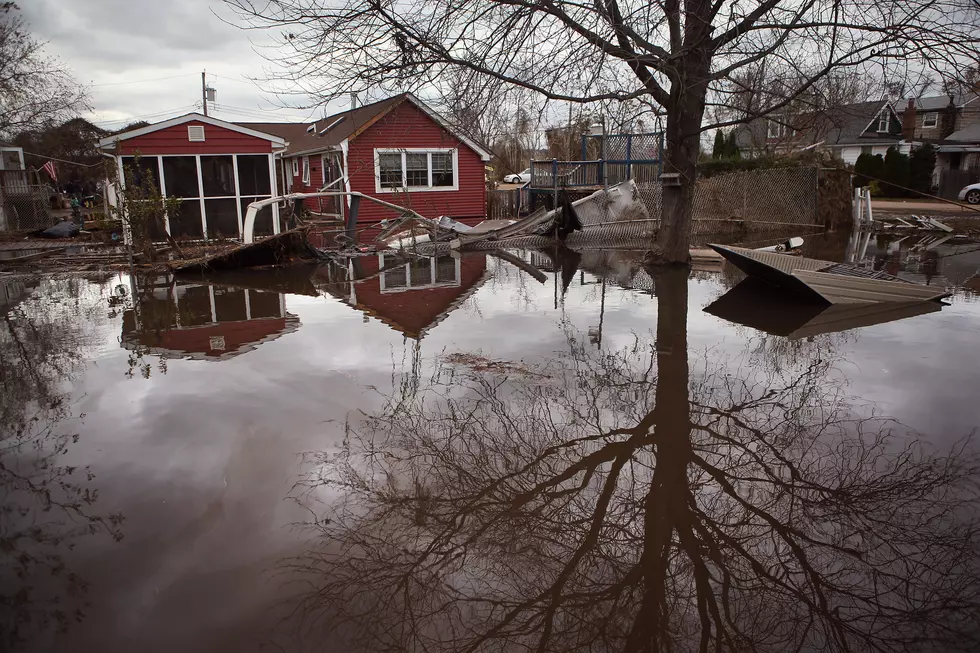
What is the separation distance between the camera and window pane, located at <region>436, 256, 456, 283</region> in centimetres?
1284

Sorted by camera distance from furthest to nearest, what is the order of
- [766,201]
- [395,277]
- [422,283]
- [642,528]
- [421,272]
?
1. [766,201]
2. [421,272]
3. [395,277]
4. [422,283]
5. [642,528]

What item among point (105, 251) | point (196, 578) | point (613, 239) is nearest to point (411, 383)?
point (196, 578)

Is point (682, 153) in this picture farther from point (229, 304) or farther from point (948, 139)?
point (948, 139)

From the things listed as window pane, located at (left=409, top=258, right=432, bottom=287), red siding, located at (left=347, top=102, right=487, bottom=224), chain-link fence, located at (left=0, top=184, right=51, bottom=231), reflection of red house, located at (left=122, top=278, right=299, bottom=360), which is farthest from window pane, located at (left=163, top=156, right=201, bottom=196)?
window pane, located at (left=409, top=258, right=432, bottom=287)

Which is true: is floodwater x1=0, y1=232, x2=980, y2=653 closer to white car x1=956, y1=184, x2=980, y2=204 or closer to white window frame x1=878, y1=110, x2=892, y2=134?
white car x1=956, y1=184, x2=980, y2=204

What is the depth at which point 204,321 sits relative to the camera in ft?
30.9

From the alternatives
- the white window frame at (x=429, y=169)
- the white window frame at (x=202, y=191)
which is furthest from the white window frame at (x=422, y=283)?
the white window frame at (x=429, y=169)

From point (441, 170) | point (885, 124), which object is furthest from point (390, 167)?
point (885, 124)

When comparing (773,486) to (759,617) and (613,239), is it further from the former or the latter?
(613,239)

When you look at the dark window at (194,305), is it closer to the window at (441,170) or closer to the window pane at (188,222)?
the window pane at (188,222)

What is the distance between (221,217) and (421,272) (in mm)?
8734

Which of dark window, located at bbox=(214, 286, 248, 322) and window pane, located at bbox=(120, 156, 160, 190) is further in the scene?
window pane, located at bbox=(120, 156, 160, 190)

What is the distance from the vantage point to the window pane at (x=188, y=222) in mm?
18875

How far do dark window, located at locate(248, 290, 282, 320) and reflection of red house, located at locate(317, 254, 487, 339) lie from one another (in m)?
1.01
